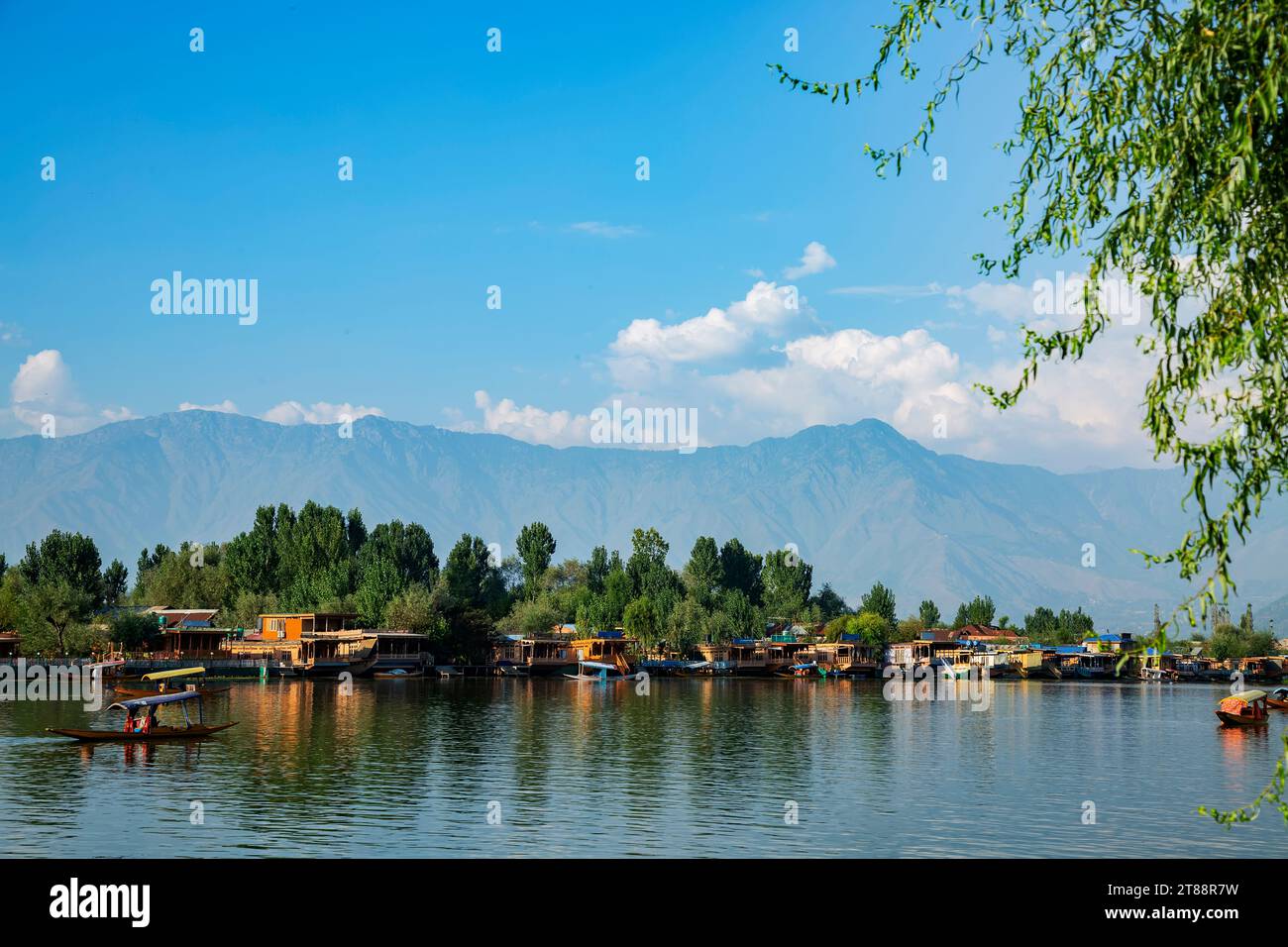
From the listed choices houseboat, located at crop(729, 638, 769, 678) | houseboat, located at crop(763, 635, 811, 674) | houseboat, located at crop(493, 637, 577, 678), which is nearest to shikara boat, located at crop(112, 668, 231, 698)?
houseboat, located at crop(493, 637, 577, 678)

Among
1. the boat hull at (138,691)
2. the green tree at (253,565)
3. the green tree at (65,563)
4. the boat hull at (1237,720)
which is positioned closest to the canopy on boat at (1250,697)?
the boat hull at (1237,720)

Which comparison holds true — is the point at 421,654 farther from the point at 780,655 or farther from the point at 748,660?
the point at 780,655

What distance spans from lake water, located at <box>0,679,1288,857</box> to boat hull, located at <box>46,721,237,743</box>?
0.66m

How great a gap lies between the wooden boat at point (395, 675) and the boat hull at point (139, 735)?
8286 cm

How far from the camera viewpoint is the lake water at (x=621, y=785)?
35.4 meters

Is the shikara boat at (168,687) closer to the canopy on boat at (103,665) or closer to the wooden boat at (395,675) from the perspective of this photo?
the canopy on boat at (103,665)

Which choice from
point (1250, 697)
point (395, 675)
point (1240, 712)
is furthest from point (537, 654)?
point (1240, 712)

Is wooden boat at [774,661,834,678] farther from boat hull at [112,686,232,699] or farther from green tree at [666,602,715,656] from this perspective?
boat hull at [112,686,232,699]

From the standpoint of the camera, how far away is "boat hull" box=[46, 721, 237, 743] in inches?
2144

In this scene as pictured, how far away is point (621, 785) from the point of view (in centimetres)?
4784

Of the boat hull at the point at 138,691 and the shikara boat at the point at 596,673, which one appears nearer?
the boat hull at the point at 138,691
